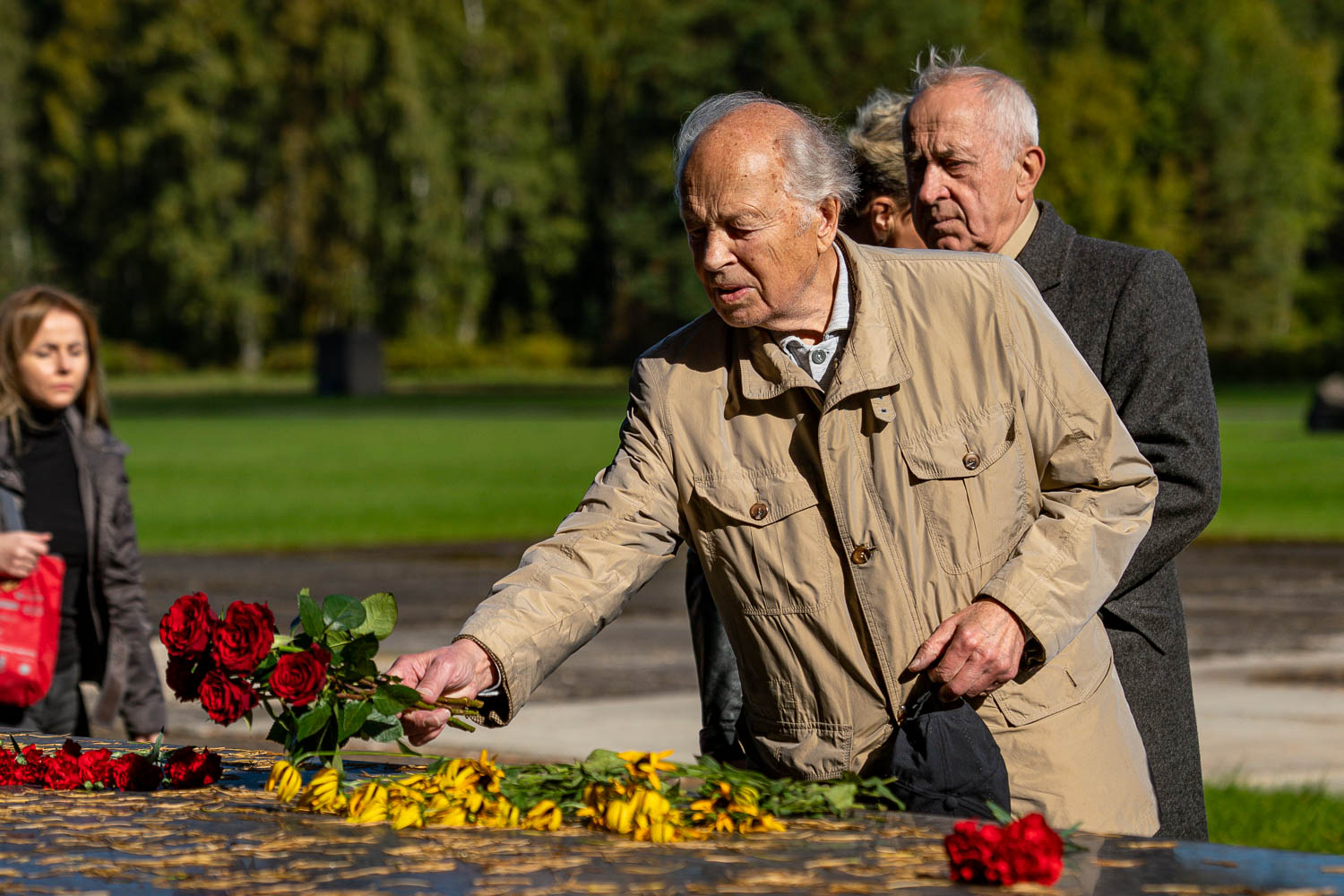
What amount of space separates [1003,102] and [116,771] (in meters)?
2.29

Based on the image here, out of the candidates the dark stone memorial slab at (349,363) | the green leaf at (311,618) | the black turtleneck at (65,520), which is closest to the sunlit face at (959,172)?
the green leaf at (311,618)

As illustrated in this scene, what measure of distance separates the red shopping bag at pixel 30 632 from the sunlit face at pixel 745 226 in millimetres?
3171

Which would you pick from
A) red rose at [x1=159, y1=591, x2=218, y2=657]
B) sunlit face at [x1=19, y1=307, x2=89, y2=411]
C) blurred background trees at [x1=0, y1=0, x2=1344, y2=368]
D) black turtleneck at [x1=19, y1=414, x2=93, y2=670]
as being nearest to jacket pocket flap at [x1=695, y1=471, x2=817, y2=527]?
red rose at [x1=159, y1=591, x2=218, y2=657]

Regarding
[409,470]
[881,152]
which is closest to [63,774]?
[881,152]

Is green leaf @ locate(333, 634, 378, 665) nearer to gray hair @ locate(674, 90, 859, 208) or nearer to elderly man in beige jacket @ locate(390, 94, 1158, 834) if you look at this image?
elderly man in beige jacket @ locate(390, 94, 1158, 834)

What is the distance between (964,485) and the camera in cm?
321

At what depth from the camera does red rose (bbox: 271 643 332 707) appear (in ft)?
9.21

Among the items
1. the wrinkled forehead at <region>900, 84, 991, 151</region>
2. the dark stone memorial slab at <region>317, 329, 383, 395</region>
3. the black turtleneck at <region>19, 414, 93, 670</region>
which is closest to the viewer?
the wrinkled forehead at <region>900, 84, 991, 151</region>

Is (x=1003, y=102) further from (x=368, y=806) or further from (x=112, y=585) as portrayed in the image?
(x=112, y=585)

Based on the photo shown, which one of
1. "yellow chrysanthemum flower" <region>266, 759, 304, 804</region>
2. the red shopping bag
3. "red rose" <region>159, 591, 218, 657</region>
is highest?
"red rose" <region>159, 591, 218, 657</region>

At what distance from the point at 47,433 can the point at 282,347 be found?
2456 inches

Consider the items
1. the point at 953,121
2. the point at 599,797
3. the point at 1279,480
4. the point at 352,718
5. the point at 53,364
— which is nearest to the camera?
the point at 599,797

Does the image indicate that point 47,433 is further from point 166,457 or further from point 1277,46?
point 1277,46

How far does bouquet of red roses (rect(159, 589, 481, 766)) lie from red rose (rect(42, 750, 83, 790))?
0.36 metres
